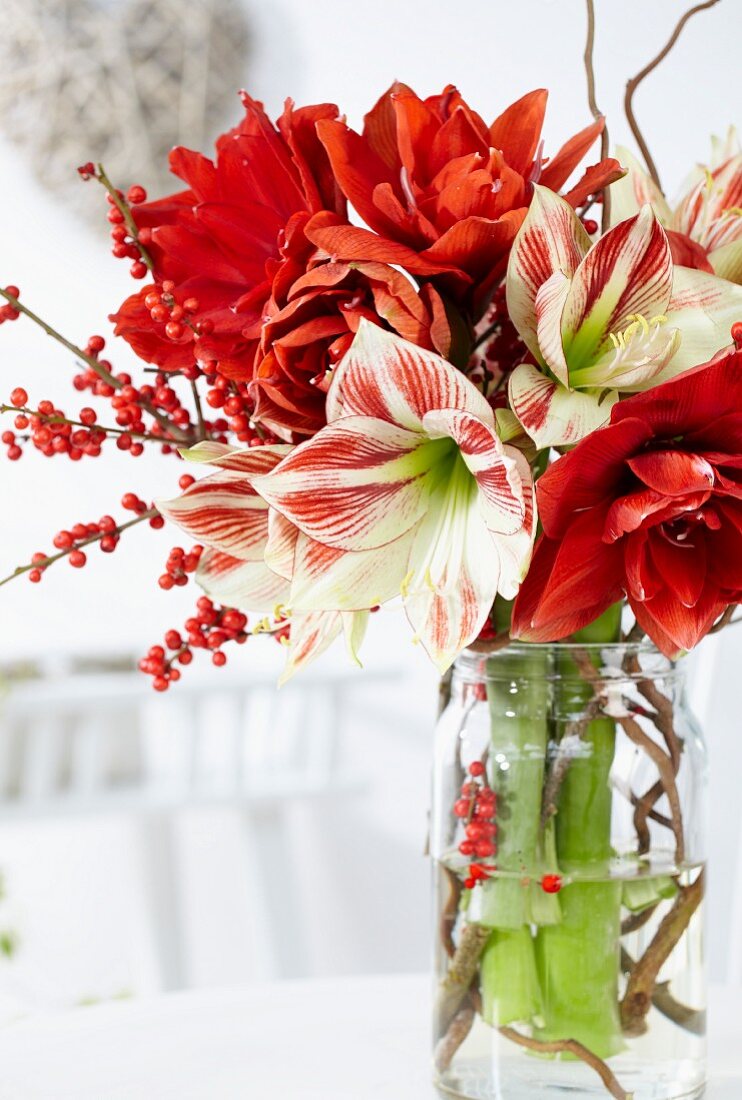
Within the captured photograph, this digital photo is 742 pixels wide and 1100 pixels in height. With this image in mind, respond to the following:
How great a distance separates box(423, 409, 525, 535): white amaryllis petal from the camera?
43 cm

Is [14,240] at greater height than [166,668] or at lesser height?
greater

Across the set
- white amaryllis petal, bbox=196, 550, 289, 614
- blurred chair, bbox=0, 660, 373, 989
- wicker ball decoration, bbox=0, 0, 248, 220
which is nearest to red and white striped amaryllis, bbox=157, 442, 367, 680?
white amaryllis petal, bbox=196, 550, 289, 614

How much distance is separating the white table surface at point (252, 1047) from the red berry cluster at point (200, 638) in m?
0.22

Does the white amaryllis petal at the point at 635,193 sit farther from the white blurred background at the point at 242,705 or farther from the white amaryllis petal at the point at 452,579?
the white blurred background at the point at 242,705

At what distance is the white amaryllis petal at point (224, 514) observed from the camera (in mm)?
504

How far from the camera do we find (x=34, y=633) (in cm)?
226

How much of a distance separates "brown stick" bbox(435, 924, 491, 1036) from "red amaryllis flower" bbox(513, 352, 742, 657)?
0.16 metres

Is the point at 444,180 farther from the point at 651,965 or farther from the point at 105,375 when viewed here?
the point at 651,965

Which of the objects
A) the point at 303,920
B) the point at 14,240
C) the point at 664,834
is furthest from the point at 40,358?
the point at 664,834

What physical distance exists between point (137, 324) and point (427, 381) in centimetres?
14

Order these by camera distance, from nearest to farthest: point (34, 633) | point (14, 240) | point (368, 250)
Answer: point (368, 250), point (14, 240), point (34, 633)

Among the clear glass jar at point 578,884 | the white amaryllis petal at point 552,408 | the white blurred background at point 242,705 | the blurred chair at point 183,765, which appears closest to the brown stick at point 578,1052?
the clear glass jar at point 578,884

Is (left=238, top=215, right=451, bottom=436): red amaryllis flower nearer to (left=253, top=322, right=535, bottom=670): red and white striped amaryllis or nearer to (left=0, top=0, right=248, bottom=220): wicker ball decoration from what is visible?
(left=253, top=322, right=535, bottom=670): red and white striped amaryllis

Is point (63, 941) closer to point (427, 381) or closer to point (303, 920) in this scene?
point (303, 920)
